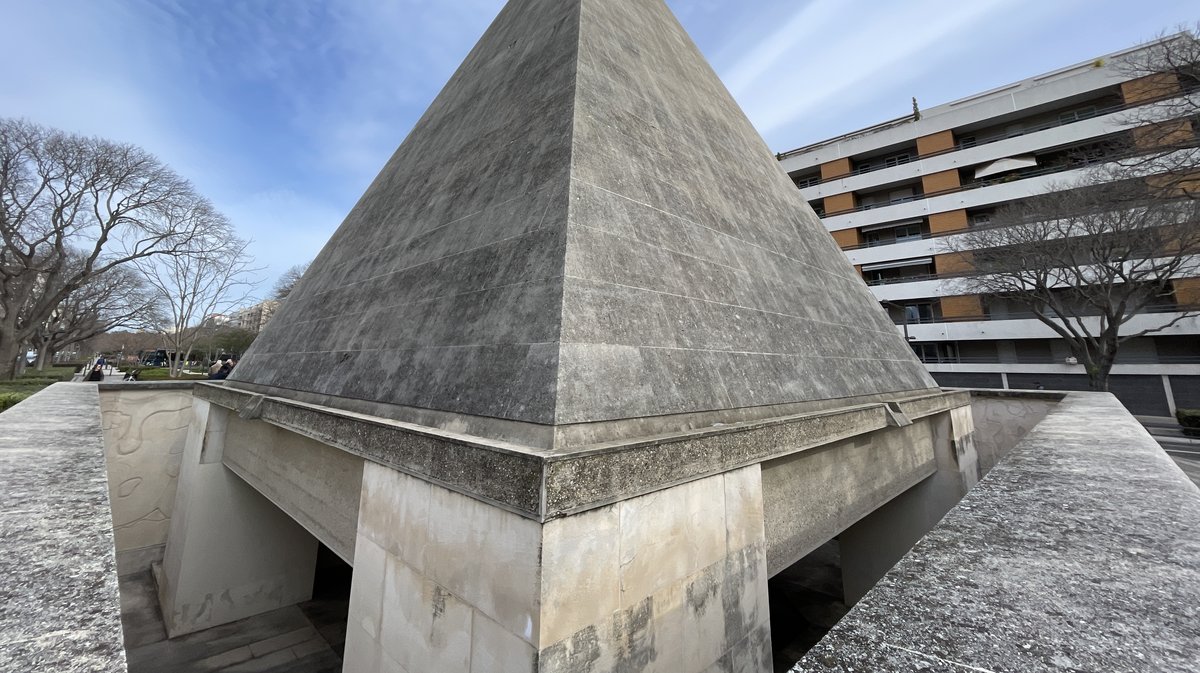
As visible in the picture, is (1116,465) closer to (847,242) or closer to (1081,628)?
(1081,628)

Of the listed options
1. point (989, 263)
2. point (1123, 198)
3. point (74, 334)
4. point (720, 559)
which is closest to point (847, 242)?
point (989, 263)

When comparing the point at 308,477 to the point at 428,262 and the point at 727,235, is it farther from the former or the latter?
the point at 727,235

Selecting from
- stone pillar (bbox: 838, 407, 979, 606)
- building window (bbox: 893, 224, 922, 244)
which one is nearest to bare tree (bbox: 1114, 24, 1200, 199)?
building window (bbox: 893, 224, 922, 244)

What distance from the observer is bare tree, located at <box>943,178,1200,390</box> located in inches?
645

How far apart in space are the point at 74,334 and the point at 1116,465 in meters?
52.4

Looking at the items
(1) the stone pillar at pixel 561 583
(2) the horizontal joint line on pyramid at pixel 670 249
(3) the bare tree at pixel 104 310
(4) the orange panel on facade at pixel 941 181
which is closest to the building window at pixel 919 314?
(4) the orange panel on facade at pixel 941 181

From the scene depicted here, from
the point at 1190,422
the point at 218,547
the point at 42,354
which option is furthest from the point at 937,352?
the point at 42,354

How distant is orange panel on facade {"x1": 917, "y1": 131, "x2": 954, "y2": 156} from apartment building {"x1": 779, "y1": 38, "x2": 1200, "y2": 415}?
0.23 ft

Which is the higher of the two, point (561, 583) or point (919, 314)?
point (919, 314)

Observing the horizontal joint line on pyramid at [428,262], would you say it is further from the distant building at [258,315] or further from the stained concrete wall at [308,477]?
the distant building at [258,315]

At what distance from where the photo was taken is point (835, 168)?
3338 cm

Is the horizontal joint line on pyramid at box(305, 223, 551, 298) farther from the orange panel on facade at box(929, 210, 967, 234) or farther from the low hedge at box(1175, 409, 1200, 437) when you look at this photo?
the orange panel on facade at box(929, 210, 967, 234)

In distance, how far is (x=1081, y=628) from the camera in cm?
135

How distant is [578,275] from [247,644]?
887 cm
